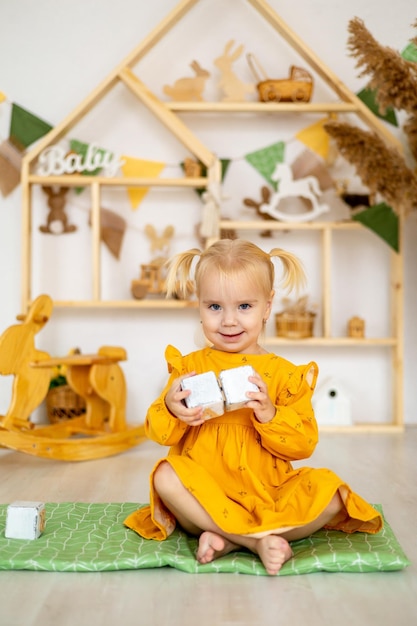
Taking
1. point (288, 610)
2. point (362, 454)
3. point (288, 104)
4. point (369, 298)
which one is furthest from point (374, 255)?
point (288, 610)

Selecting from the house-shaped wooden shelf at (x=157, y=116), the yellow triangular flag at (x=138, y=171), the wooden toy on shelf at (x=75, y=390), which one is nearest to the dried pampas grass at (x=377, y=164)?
the house-shaped wooden shelf at (x=157, y=116)

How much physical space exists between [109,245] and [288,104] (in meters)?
0.96

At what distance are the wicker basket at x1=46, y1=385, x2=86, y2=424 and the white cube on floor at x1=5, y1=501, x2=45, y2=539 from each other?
144cm

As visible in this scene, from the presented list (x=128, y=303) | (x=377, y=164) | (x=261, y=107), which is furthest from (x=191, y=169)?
(x=377, y=164)

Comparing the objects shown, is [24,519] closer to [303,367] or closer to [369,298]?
[303,367]

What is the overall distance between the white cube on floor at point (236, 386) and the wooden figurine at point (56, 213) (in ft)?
6.33

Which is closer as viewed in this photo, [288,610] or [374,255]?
[288,610]

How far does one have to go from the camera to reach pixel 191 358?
1.58 metres

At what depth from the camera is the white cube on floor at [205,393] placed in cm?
138

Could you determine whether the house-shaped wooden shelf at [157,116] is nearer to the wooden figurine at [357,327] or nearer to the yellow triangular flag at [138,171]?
the yellow triangular flag at [138,171]

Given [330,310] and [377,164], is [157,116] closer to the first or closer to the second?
[377,164]

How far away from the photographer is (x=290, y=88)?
2.97 m

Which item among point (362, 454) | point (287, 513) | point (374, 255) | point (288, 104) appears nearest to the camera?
point (287, 513)

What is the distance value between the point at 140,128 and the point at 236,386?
2046 mm
